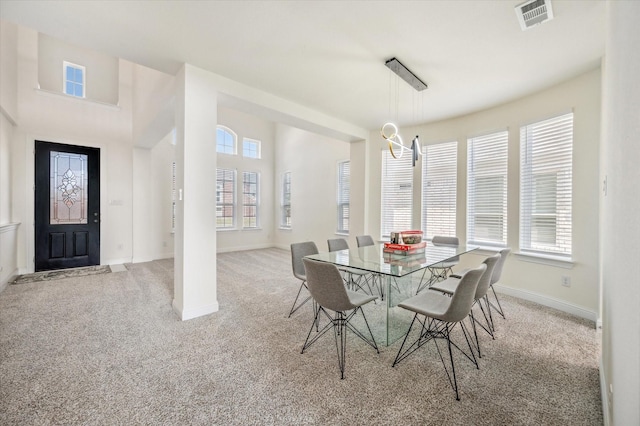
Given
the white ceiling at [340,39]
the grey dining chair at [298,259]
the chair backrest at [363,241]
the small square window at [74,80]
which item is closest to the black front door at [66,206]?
the small square window at [74,80]

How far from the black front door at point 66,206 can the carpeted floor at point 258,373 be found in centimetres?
226

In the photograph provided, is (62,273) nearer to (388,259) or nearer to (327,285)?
(327,285)

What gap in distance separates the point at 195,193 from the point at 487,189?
4150mm

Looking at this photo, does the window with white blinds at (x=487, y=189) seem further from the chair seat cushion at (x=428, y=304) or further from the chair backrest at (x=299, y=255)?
the chair backrest at (x=299, y=255)

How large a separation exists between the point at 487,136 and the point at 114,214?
23.9 ft

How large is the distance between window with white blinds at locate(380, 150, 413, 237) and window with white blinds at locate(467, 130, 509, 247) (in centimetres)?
104

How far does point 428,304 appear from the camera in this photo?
2.14m

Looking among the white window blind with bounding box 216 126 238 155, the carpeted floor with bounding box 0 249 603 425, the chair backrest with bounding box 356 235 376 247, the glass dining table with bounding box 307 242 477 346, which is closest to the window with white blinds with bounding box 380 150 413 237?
the chair backrest with bounding box 356 235 376 247

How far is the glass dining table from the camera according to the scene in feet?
7.82

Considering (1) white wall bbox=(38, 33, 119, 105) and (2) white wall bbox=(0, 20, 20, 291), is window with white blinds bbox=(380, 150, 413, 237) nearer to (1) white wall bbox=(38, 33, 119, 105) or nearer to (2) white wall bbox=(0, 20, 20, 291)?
(1) white wall bbox=(38, 33, 119, 105)

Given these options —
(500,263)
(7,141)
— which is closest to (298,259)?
(500,263)

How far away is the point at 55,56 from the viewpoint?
5195 millimetres

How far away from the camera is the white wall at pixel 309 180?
673 centimetres

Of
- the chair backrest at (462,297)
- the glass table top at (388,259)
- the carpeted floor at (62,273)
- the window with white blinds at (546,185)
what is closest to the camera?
the chair backrest at (462,297)
